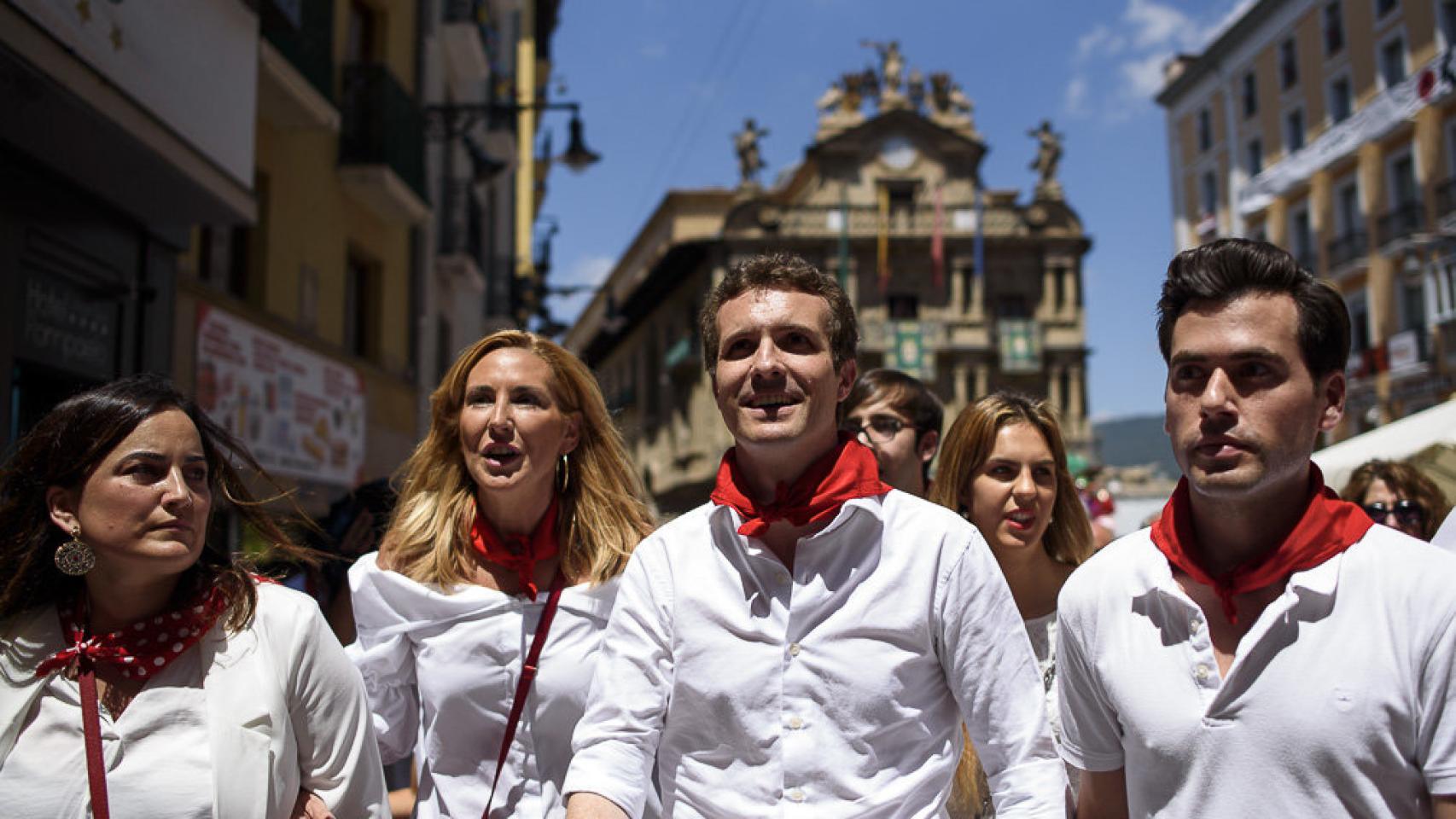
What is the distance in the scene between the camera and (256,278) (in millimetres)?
12500

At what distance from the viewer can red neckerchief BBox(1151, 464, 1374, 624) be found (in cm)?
231

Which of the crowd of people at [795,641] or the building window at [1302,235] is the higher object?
the building window at [1302,235]

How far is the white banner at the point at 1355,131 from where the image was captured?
32.3 metres

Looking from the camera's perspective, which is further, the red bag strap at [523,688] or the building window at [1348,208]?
the building window at [1348,208]

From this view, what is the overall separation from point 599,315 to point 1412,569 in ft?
232

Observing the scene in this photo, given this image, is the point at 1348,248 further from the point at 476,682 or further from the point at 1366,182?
the point at 476,682

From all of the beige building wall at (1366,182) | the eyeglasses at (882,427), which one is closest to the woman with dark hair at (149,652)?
the eyeglasses at (882,427)

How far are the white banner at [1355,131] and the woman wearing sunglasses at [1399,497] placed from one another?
2881 cm

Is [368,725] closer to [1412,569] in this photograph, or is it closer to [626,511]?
[626,511]

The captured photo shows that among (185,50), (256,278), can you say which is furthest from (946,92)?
(185,50)

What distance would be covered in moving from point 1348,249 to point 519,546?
133 ft

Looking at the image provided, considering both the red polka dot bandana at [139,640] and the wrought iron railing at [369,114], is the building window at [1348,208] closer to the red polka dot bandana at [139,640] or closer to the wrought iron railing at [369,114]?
the wrought iron railing at [369,114]

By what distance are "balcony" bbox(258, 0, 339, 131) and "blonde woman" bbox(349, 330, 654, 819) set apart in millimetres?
7631

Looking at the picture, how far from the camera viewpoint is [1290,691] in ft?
7.28
